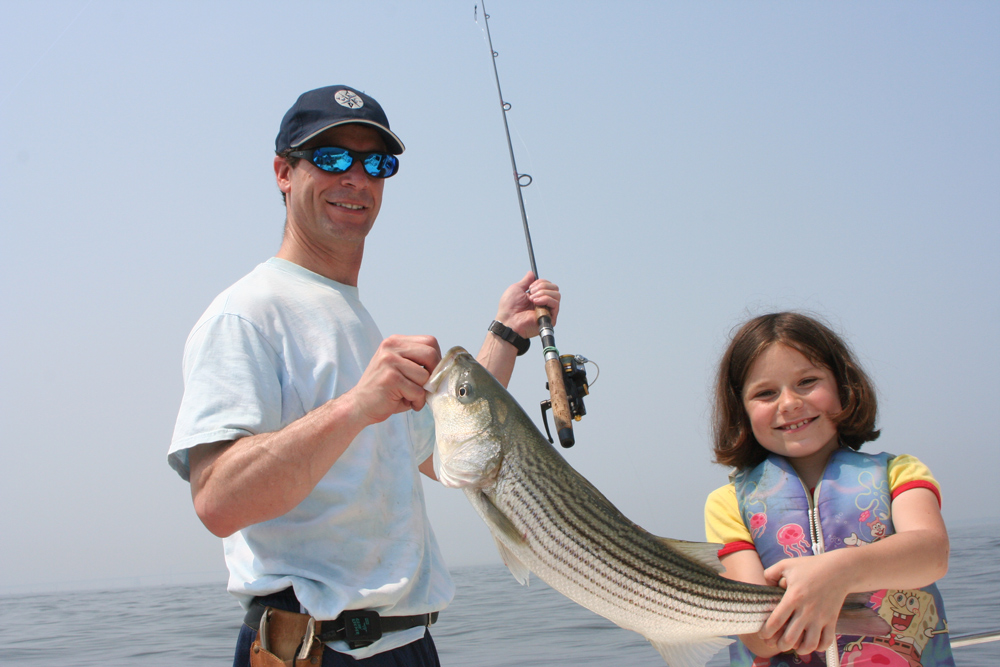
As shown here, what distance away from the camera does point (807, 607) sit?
2445 mm

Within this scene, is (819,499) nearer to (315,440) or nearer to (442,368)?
(442,368)

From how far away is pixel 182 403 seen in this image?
2490mm

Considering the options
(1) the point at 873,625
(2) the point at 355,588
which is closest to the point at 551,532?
(2) the point at 355,588

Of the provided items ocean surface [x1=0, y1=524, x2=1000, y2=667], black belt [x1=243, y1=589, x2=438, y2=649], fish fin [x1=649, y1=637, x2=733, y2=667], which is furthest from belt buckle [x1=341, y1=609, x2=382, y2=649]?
ocean surface [x1=0, y1=524, x2=1000, y2=667]

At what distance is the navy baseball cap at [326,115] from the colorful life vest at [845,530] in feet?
8.80

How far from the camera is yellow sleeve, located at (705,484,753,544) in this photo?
136 inches

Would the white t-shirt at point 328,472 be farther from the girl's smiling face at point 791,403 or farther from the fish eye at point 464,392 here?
the girl's smiling face at point 791,403

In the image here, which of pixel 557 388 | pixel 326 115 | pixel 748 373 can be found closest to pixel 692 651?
pixel 557 388

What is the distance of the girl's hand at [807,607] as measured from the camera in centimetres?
245

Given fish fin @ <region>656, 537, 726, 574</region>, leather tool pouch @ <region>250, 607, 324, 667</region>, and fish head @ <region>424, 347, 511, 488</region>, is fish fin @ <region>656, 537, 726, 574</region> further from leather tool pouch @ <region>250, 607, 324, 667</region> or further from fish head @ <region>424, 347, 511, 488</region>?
leather tool pouch @ <region>250, 607, 324, 667</region>

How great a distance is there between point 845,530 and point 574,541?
169cm

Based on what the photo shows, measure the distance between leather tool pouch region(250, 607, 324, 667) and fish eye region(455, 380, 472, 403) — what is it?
3.22ft

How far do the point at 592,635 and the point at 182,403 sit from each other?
8.63 metres

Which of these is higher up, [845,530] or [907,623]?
[845,530]
